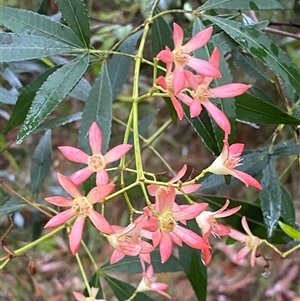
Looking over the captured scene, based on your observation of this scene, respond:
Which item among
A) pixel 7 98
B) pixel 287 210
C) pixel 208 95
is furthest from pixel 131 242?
pixel 7 98

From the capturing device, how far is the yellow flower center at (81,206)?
48cm

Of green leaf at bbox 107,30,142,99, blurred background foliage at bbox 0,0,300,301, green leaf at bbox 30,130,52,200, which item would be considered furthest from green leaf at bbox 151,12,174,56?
blurred background foliage at bbox 0,0,300,301

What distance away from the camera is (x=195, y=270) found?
806 mm

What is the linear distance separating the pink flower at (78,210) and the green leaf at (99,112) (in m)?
0.10

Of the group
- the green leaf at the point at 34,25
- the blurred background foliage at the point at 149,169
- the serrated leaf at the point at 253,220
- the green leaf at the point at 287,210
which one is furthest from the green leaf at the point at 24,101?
the blurred background foliage at the point at 149,169

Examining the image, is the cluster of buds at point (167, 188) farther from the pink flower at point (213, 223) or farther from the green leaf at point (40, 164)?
the green leaf at point (40, 164)

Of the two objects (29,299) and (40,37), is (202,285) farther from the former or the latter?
(29,299)

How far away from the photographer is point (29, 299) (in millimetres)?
1479

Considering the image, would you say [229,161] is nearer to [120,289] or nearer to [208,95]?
[208,95]

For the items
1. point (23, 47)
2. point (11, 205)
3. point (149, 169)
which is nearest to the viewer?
point (23, 47)

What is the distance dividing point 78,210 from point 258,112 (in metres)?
0.27

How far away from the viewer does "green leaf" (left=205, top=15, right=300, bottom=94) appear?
1.97ft

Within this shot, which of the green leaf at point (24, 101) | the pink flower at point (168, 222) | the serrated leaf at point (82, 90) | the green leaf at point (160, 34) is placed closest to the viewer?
the pink flower at point (168, 222)

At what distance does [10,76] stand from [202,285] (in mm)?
457
